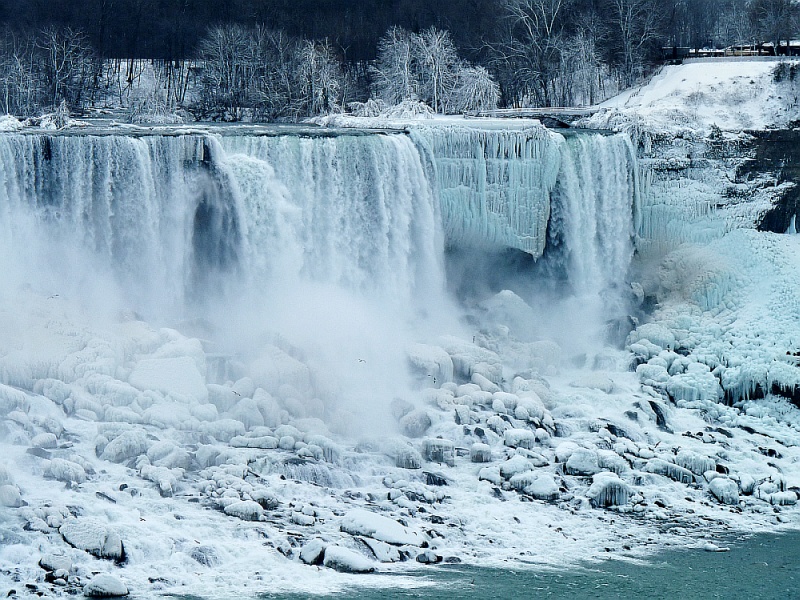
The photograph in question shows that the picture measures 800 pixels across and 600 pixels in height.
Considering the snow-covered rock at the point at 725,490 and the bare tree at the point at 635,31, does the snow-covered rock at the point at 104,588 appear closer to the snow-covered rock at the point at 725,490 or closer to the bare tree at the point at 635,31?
the snow-covered rock at the point at 725,490

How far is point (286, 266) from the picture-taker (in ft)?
80.9

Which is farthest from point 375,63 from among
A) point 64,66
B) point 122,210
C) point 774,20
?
point 122,210

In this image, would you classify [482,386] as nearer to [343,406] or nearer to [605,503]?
[343,406]

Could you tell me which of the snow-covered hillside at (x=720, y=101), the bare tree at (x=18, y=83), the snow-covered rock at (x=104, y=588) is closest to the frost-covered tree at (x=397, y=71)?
the snow-covered hillside at (x=720, y=101)

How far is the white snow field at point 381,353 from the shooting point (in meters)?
16.5

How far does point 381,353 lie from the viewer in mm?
22891

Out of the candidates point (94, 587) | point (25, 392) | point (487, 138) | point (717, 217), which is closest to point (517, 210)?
point (487, 138)

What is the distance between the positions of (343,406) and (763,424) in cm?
813

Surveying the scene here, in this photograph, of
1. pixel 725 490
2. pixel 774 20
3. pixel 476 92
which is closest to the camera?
pixel 725 490

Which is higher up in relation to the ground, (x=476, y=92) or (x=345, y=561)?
(x=476, y=92)

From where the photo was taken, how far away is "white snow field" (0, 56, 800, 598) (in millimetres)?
16484

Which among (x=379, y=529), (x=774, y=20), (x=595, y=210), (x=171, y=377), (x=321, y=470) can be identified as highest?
(x=774, y=20)

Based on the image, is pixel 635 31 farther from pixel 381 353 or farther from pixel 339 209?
pixel 381 353

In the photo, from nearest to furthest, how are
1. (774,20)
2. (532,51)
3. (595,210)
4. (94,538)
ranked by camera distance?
1. (94,538)
2. (595,210)
3. (774,20)
4. (532,51)
